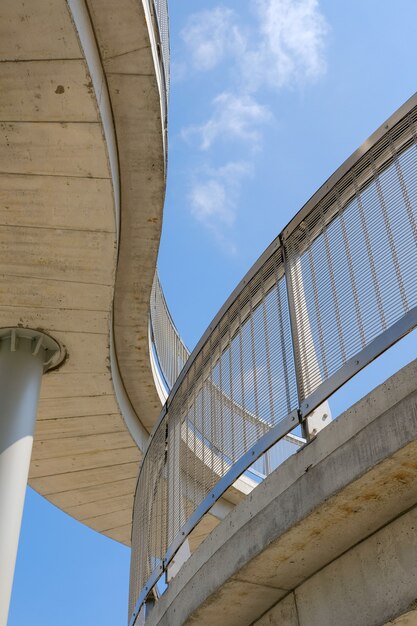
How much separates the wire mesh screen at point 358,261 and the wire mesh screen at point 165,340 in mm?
7514

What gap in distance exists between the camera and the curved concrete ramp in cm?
629

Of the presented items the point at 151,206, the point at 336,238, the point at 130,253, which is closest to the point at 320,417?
the point at 336,238

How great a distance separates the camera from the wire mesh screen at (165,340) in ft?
40.3

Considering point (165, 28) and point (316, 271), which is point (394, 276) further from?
point (165, 28)

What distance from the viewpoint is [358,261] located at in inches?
163

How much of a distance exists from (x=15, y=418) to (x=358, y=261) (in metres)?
5.86

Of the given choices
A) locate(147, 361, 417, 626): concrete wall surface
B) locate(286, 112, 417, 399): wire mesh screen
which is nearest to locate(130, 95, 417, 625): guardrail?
locate(286, 112, 417, 399): wire mesh screen

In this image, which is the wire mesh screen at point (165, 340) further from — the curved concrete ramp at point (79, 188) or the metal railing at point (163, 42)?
the metal railing at point (163, 42)

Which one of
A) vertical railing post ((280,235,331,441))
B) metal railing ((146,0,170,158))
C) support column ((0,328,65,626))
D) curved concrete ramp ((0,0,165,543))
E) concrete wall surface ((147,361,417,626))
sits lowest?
concrete wall surface ((147,361,417,626))

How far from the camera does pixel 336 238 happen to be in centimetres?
440

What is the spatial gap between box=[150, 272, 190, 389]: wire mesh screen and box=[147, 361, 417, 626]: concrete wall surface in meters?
7.78

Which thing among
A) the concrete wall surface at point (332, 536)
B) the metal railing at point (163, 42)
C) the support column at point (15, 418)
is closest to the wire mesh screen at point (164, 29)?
the metal railing at point (163, 42)

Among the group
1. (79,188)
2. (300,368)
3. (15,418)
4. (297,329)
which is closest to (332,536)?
(300,368)

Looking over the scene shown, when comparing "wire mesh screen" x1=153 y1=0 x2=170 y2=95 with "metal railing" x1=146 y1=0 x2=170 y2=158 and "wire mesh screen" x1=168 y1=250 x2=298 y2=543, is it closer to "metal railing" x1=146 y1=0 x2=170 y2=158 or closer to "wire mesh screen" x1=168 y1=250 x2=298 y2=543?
"metal railing" x1=146 y1=0 x2=170 y2=158
